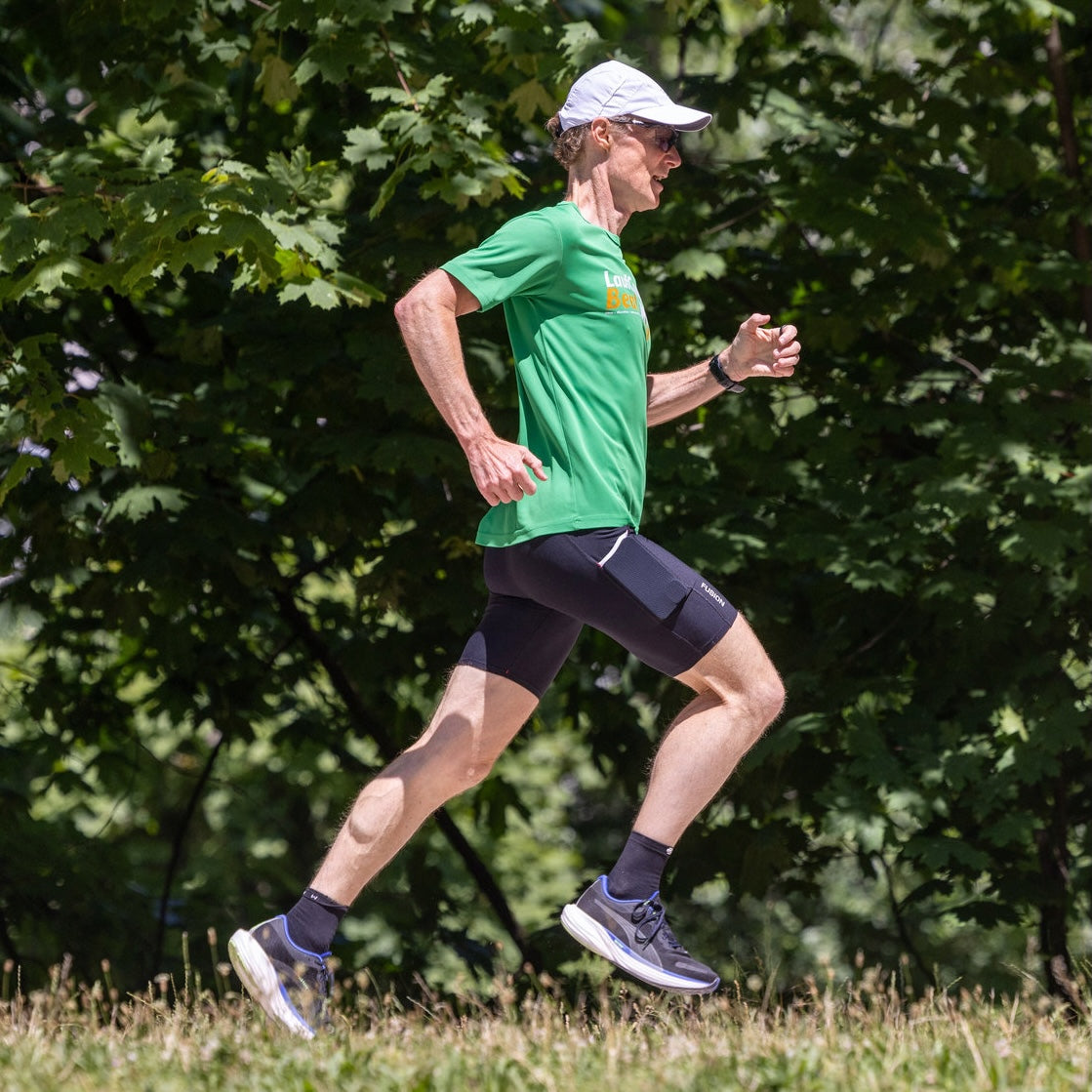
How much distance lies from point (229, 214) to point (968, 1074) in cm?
376

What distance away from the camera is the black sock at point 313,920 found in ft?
12.2

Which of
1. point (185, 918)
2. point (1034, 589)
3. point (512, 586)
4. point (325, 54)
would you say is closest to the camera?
point (512, 586)

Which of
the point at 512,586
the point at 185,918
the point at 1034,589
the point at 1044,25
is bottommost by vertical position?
the point at 185,918

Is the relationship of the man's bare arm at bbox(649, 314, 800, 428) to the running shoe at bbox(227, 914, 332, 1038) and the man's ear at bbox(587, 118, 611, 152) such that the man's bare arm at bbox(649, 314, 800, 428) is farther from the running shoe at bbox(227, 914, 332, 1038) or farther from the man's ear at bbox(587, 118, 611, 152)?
the running shoe at bbox(227, 914, 332, 1038)

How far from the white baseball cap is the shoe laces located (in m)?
1.93

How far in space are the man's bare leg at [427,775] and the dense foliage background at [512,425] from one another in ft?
7.26

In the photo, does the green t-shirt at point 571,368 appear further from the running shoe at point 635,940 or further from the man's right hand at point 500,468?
the running shoe at point 635,940

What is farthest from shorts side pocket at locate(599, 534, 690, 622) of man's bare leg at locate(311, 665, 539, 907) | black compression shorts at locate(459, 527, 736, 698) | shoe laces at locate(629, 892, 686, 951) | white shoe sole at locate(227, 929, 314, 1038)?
white shoe sole at locate(227, 929, 314, 1038)

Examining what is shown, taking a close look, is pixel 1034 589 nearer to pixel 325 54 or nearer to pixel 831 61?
pixel 831 61

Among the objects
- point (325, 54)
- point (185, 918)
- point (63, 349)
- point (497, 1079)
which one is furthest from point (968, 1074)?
point (185, 918)

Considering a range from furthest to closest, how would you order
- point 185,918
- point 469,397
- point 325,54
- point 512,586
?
point 185,918 < point 325,54 < point 512,586 < point 469,397

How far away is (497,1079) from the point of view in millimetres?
2867

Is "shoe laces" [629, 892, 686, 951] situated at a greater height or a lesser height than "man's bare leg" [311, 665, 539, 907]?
lesser

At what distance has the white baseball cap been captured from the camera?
3.90 metres
